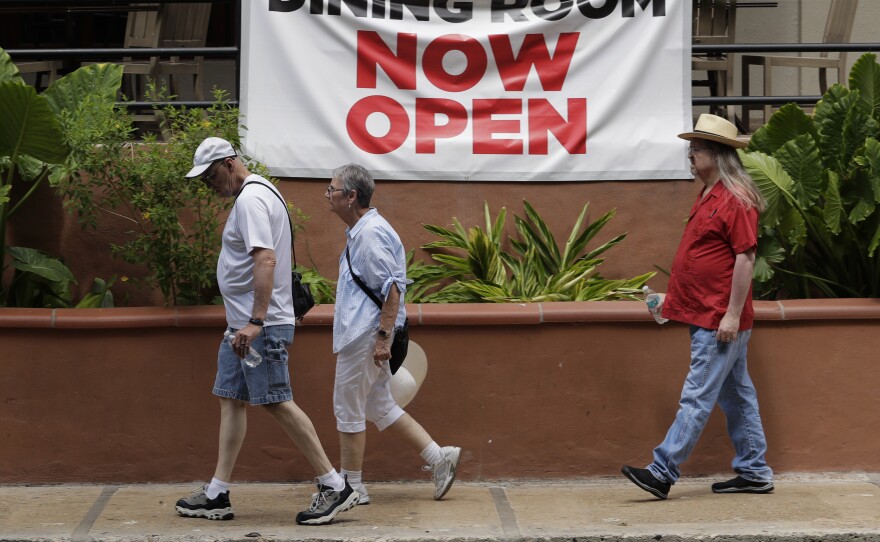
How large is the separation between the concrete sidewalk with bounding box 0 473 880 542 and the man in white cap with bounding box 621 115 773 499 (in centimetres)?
34

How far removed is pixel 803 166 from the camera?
6.84 metres

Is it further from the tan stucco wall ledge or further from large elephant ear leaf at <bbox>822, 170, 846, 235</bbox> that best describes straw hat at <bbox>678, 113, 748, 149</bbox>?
the tan stucco wall ledge

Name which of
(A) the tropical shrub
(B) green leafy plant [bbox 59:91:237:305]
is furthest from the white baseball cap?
(B) green leafy plant [bbox 59:91:237:305]

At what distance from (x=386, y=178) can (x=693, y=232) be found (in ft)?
7.11

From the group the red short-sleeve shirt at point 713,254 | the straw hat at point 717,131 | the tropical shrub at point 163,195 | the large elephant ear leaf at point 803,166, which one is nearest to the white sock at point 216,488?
the tropical shrub at point 163,195

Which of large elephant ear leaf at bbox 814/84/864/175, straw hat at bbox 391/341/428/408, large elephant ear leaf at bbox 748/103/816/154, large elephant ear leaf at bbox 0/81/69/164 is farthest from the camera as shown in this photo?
large elephant ear leaf at bbox 748/103/816/154

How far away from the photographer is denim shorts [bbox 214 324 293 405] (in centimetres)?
573

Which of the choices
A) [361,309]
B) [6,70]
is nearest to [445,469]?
[361,309]

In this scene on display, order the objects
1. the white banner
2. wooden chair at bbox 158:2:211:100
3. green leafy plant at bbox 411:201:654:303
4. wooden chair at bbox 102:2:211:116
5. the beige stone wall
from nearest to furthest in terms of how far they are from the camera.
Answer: green leafy plant at bbox 411:201:654:303 → the white banner → wooden chair at bbox 102:2:211:116 → wooden chair at bbox 158:2:211:100 → the beige stone wall

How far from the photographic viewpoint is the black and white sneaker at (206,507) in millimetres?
5930

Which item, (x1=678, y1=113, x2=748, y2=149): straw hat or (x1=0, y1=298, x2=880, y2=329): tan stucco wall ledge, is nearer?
(x1=678, y1=113, x2=748, y2=149): straw hat

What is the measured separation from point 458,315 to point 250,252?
1.45 metres

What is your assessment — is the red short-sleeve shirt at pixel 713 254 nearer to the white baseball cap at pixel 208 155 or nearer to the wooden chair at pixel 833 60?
the white baseball cap at pixel 208 155

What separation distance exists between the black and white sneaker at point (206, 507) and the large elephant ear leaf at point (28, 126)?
82.2 inches
